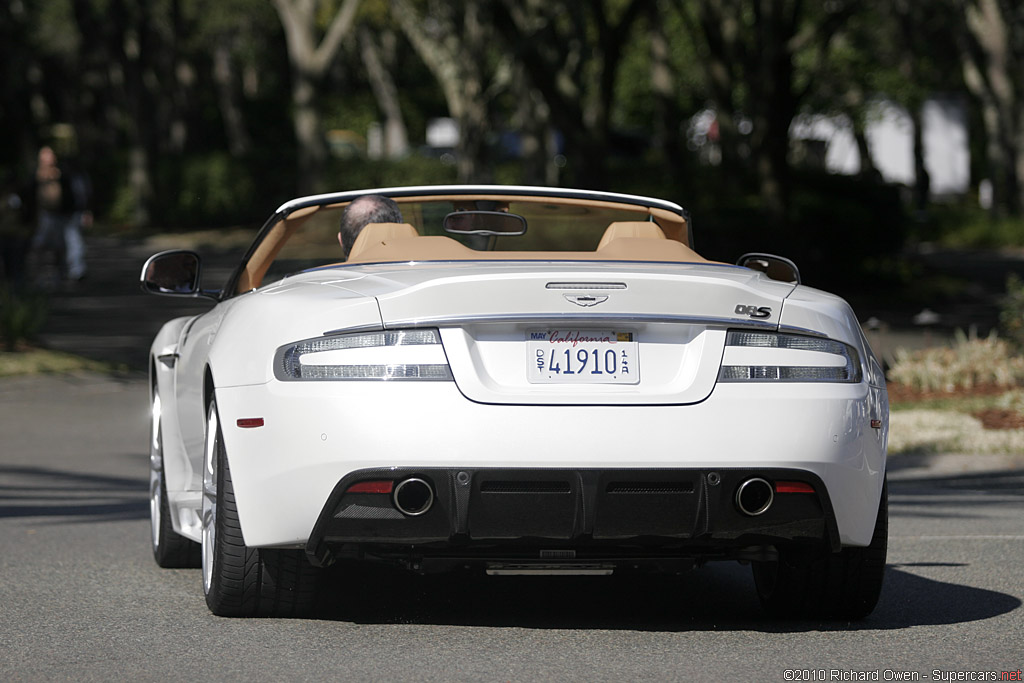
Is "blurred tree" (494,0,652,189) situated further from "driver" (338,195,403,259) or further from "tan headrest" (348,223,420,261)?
"tan headrest" (348,223,420,261)

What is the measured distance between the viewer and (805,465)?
17.0 ft

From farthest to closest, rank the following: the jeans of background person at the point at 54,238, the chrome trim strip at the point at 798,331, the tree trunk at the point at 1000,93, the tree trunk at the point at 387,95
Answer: the tree trunk at the point at 387,95 < the tree trunk at the point at 1000,93 < the jeans of background person at the point at 54,238 < the chrome trim strip at the point at 798,331

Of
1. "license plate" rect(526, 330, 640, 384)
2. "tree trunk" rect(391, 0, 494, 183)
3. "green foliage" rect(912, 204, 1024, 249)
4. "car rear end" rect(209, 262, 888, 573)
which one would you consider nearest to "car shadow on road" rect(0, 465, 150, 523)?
"car rear end" rect(209, 262, 888, 573)

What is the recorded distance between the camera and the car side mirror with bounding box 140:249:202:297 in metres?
6.77

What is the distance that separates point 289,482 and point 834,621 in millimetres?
1960

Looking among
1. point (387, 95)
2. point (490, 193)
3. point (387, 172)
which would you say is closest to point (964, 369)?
point (490, 193)

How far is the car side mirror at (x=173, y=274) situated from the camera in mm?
6773

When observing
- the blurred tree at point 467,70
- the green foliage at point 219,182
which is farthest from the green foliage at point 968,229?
the green foliage at point 219,182

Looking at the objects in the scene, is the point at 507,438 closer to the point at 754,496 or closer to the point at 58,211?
the point at 754,496

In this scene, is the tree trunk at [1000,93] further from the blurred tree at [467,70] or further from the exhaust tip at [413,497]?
the exhaust tip at [413,497]

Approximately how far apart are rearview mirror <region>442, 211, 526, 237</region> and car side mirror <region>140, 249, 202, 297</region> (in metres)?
1.13

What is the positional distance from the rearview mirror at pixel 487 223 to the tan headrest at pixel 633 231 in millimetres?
321

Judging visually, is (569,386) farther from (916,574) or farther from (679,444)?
(916,574)

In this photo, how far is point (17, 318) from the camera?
16.1 metres
